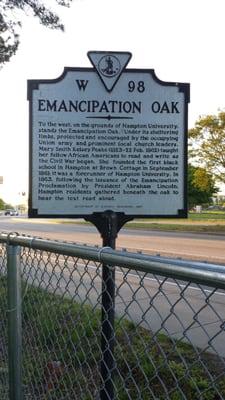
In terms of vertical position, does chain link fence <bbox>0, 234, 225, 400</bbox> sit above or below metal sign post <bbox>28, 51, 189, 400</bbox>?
below

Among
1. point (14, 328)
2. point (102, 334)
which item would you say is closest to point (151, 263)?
point (102, 334)

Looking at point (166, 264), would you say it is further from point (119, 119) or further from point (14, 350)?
point (119, 119)

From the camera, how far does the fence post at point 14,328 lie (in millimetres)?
3176

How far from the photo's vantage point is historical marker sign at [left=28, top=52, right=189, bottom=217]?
148 inches

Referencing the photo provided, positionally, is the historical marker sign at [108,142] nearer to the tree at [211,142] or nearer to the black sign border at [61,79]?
the black sign border at [61,79]

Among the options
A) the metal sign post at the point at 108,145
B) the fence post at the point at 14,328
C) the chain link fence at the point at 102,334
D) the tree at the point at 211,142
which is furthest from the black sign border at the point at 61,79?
the tree at the point at 211,142

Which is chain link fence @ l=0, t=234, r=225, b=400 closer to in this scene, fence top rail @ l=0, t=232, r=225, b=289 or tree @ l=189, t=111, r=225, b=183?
fence top rail @ l=0, t=232, r=225, b=289

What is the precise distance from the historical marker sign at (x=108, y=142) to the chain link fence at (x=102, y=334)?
0.49 meters

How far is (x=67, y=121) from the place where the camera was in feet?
12.5

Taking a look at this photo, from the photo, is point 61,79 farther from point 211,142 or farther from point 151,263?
point 211,142

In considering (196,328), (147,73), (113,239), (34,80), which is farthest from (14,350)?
(196,328)

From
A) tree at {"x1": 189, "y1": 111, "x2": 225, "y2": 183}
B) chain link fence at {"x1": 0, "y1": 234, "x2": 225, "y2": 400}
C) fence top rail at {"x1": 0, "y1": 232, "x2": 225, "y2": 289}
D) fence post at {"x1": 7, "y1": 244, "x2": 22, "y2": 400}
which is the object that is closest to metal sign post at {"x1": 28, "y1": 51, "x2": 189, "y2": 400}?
chain link fence at {"x1": 0, "y1": 234, "x2": 225, "y2": 400}

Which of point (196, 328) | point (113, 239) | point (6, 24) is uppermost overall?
point (6, 24)

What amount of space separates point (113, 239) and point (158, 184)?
1.59 feet
